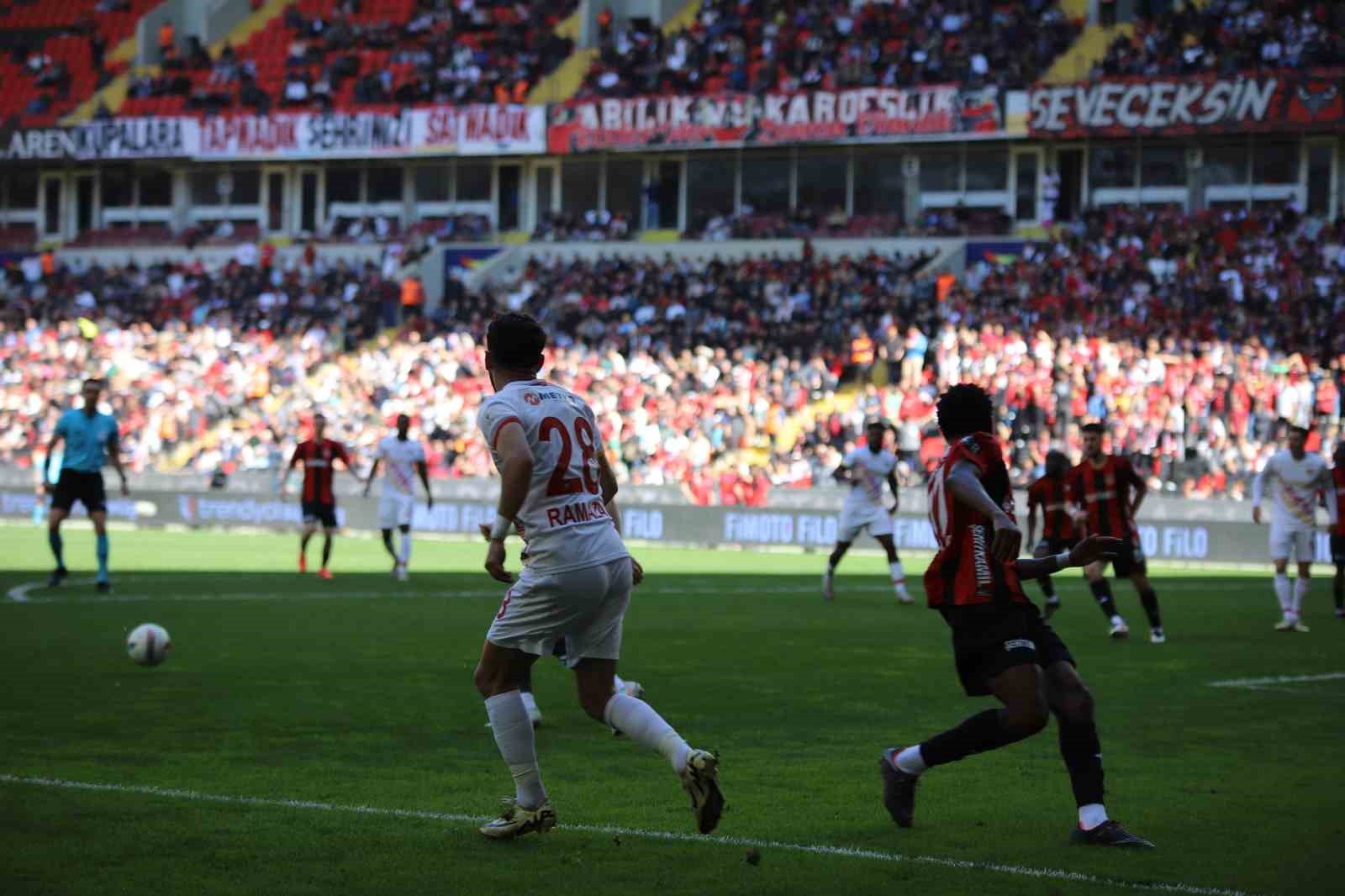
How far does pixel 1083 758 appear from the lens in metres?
7.95

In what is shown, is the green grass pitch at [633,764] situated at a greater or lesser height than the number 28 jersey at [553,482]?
lesser

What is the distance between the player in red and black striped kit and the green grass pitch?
3.54 ft

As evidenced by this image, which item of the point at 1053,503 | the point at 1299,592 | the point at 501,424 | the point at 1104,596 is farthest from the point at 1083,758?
the point at 1299,592

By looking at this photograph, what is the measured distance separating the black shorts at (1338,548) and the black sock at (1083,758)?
13869 millimetres

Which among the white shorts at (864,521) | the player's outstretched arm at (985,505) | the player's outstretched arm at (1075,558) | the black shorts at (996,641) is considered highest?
the player's outstretched arm at (985,505)

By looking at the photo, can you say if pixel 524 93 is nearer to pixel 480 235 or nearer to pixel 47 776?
pixel 480 235

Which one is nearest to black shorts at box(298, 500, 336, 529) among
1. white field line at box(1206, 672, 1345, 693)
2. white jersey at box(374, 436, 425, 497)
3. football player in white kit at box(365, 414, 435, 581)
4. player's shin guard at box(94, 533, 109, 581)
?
football player in white kit at box(365, 414, 435, 581)

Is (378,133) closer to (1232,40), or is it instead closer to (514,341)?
(1232,40)

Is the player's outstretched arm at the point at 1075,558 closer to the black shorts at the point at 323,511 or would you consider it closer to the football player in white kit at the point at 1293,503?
the football player in white kit at the point at 1293,503

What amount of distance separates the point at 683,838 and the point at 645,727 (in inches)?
27.2

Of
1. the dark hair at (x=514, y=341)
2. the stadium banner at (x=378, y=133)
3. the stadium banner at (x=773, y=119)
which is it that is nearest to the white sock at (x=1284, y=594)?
the dark hair at (x=514, y=341)

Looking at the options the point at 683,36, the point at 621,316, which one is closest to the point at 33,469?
the point at 621,316

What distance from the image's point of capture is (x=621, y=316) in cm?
4528

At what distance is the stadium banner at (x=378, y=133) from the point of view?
51.6m
